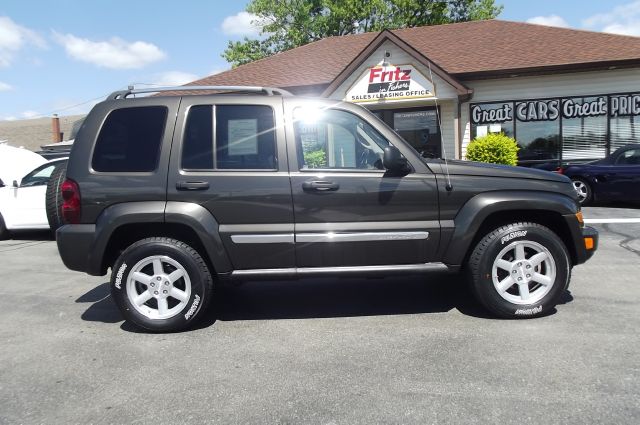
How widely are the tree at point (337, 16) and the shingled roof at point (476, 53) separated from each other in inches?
520

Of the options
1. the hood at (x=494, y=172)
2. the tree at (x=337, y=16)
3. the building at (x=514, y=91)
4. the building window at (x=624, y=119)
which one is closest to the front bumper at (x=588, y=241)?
the hood at (x=494, y=172)

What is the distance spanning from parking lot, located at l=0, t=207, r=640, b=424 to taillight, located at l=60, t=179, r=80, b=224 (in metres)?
1.02

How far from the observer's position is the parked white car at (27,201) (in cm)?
985

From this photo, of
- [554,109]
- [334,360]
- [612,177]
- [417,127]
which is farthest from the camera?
[417,127]

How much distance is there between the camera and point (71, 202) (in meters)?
4.24

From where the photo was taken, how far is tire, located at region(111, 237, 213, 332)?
427cm

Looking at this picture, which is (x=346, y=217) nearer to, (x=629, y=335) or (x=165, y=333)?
(x=165, y=333)

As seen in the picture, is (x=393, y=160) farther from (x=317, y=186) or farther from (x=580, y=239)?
(x=580, y=239)

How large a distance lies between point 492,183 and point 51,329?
405cm

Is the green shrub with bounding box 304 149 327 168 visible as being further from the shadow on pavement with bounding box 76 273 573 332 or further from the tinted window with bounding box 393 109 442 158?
the tinted window with bounding box 393 109 442 158

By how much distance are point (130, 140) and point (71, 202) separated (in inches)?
27.3

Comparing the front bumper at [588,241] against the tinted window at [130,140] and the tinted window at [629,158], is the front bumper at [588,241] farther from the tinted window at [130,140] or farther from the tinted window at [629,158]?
the tinted window at [629,158]

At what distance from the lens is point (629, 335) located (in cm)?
394

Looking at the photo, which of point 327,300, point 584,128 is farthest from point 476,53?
point 327,300
